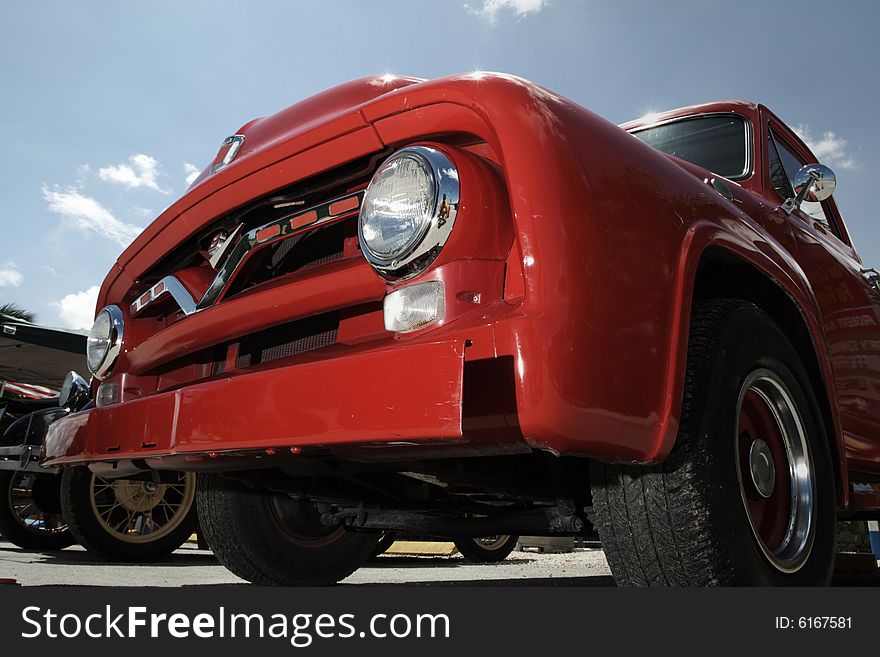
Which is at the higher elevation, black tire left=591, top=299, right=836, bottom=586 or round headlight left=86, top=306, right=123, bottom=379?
round headlight left=86, top=306, right=123, bottom=379

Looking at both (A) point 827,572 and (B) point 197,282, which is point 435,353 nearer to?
(B) point 197,282

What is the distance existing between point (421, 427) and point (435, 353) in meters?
0.13

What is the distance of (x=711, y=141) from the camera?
2840 mm

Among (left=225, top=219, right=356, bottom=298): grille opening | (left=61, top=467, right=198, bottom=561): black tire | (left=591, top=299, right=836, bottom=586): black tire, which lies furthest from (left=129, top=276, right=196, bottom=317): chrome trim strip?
(left=61, top=467, right=198, bottom=561): black tire

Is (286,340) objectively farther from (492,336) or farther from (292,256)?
(492,336)

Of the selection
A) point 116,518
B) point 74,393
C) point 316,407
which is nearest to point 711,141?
point 316,407

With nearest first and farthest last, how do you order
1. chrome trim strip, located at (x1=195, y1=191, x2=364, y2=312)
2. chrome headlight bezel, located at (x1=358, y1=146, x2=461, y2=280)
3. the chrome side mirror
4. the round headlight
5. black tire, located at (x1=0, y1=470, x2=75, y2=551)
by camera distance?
chrome headlight bezel, located at (x1=358, y1=146, x2=461, y2=280) → chrome trim strip, located at (x1=195, y1=191, x2=364, y2=312) → the round headlight → the chrome side mirror → black tire, located at (x1=0, y1=470, x2=75, y2=551)

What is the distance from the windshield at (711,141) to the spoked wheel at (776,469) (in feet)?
3.56

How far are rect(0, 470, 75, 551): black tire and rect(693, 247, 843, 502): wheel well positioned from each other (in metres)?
5.19

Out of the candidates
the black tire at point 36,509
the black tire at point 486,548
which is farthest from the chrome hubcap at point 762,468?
the black tire at point 36,509

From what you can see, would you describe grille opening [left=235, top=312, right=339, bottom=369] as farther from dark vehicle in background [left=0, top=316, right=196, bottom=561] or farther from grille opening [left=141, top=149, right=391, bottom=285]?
dark vehicle in background [left=0, top=316, right=196, bottom=561]

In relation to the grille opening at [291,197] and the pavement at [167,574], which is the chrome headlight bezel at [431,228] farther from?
the pavement at [167,574]

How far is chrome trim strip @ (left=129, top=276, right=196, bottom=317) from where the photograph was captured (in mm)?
2004

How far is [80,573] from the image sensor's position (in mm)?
3666
